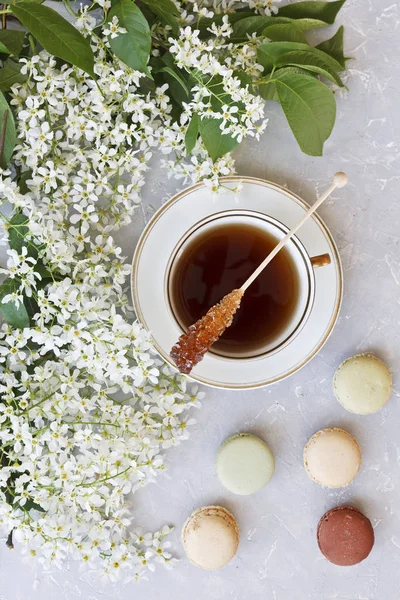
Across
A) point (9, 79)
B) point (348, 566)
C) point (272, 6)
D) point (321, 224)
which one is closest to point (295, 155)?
point (321, 224)

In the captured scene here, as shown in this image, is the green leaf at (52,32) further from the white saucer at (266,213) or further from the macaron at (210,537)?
the macaron at (210,537)

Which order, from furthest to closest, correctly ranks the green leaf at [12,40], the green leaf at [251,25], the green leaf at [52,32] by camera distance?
1. the green leaf at [251,25]
2. the green leaf at [12,40]
3. the green leaf at [52,32]

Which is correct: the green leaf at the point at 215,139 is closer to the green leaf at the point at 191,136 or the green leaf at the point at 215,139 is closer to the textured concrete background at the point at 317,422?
the green leaf at the point at 191,136

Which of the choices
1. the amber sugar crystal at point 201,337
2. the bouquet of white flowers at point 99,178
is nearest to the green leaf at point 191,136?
the bouquet of white flowers at point 99,178

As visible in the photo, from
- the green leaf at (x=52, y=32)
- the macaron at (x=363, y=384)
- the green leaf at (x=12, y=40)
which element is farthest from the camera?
the macaron at (x=363, y=384)

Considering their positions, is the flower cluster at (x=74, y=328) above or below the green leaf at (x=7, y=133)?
below

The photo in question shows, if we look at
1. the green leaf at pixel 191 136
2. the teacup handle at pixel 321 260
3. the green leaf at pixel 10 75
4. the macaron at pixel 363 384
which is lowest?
the macaron at pixel 363 384

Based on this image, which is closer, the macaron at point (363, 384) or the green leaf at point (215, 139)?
the green leaf at point (215, 139)
